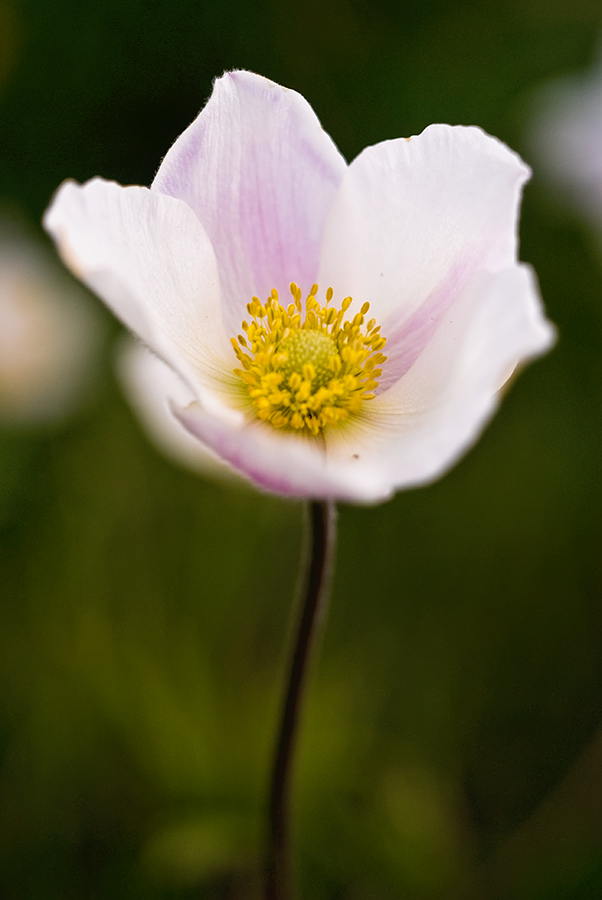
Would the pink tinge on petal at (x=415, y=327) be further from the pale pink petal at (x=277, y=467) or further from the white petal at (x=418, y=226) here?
the pale pink petal at (x=277, y=467)

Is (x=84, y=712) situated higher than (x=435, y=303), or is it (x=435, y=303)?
(x=435, y=303)

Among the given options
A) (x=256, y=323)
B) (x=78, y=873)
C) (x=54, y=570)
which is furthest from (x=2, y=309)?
(x=256, y=323)

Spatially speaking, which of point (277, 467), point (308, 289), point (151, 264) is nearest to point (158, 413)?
point (308, 289)

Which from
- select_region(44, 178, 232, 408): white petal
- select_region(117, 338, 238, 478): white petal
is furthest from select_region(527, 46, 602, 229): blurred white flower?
select_region(44, 178, 232, 408): white petal

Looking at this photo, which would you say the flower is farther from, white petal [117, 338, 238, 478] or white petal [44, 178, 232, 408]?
white petal [117, 338, 238, 478]

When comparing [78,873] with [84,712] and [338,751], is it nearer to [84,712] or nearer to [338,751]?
[84,712]

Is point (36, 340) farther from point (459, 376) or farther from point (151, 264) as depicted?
point (459, 376)

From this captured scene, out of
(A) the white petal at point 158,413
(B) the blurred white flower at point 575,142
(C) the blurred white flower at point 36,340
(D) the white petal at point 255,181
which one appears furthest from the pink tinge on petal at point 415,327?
(C) the blurred white flower at point 36,340

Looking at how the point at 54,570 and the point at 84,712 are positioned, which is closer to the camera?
the point at 84,712
